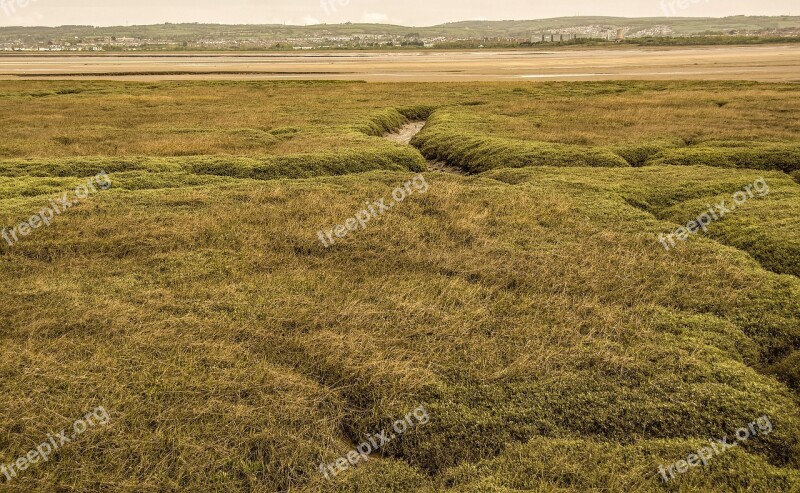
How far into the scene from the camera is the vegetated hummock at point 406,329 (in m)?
7.91

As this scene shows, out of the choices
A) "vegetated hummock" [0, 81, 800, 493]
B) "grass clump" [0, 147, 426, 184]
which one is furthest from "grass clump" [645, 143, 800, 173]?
"grass clump" [0, 147, 426, 184]

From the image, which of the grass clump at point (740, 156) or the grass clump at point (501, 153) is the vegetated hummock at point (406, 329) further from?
the grass clump at point (501, 153)

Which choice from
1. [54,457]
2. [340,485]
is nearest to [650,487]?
[340,485]

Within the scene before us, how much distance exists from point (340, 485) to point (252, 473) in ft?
4.23

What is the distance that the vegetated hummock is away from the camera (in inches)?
311

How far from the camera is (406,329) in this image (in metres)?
11.2

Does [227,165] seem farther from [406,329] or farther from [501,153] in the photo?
[406,329]

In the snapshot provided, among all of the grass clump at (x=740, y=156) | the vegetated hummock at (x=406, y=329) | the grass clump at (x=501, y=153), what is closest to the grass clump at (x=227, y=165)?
the vegetated hummock at (x=406, y=329)

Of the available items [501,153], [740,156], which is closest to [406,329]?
[501,153]

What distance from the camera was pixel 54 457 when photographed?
7.77 m

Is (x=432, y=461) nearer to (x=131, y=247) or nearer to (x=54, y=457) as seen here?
(x=54, y=457)

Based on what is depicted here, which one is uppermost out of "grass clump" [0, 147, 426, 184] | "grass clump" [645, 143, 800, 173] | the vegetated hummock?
"grass clump" [0, 147, 426, 184]

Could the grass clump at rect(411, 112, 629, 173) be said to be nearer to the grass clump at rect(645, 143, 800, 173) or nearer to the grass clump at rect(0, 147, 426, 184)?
the grass clump at rect(645, 143, 800, 173)

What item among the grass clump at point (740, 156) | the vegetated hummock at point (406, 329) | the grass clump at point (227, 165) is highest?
the grass clump at point (227, 165)
